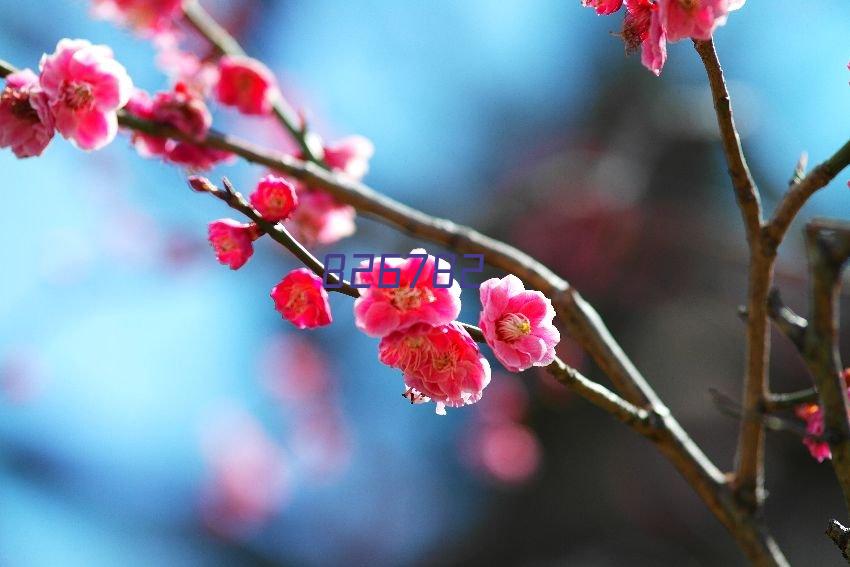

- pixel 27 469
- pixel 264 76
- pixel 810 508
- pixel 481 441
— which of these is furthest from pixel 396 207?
pixel 27 469

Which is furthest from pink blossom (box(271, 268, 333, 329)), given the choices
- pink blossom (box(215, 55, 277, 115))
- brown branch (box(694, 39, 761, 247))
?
pink blossom (box(215, 55, 277, 115))

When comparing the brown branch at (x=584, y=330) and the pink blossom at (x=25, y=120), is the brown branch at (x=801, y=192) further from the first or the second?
the pink blossom at (x=25, y=120)

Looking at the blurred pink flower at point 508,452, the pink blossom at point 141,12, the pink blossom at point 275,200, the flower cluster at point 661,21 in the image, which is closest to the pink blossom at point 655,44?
the flower cluster at point 661,21

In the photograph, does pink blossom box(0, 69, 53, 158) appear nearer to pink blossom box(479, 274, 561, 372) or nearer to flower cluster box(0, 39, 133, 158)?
flower cluster box(0, 39, 133, 158)

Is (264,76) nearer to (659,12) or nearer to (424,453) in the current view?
(659,12)

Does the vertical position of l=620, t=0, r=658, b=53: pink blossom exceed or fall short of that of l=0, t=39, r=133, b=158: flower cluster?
it falls short

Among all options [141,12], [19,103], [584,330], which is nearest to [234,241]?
[19,103]

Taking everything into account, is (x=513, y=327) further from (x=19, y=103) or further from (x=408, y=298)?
(x=19, y=103)
